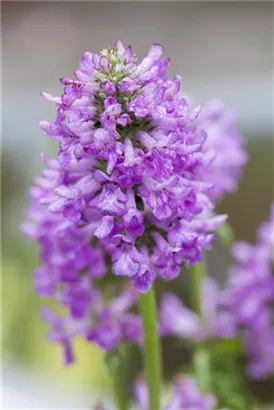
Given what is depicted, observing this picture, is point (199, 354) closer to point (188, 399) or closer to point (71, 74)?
point (188, 399)

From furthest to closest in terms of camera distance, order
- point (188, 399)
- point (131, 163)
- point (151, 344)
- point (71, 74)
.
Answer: point (71, 74) < point (188, 399) < point (151, 344) < point (131, 163)

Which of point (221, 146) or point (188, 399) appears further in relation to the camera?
point (221, 146)

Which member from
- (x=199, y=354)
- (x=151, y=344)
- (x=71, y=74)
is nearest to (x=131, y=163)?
(x=151, y=344)

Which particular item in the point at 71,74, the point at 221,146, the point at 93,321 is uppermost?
the point at 71,74

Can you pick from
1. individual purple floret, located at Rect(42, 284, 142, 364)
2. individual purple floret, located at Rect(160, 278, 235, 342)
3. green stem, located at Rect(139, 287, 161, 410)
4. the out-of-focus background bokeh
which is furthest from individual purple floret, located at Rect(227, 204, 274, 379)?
the out-of-focus background bokeh

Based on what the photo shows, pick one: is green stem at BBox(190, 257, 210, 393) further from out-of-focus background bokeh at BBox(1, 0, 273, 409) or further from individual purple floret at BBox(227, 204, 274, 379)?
out-of-focus background bokeh at BBox(1, 0, 273, 409)

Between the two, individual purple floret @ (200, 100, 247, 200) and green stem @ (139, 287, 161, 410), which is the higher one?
individual purple floret @ (200, 100, 247, 200)
